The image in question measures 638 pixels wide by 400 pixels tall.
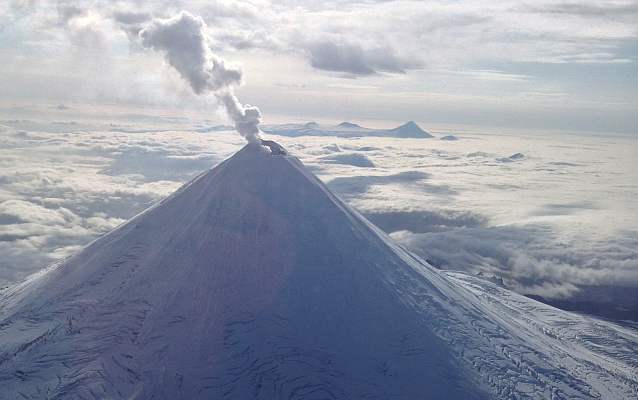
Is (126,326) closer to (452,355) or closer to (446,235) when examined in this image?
(452,355)

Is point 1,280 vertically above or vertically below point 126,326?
below

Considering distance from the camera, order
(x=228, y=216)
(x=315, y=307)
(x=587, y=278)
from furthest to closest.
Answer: (x=587, y=278), (x=228, y=216), (x=315, y=307)

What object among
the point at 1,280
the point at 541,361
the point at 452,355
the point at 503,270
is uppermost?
the point at 452,355

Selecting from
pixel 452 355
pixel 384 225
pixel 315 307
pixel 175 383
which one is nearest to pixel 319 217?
pixel 315 307

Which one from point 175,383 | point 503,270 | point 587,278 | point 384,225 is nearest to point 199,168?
point 384,225

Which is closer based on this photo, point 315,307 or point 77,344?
point 77,344

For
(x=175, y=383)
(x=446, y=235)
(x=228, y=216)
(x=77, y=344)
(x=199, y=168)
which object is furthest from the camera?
(x=199, y=168)
